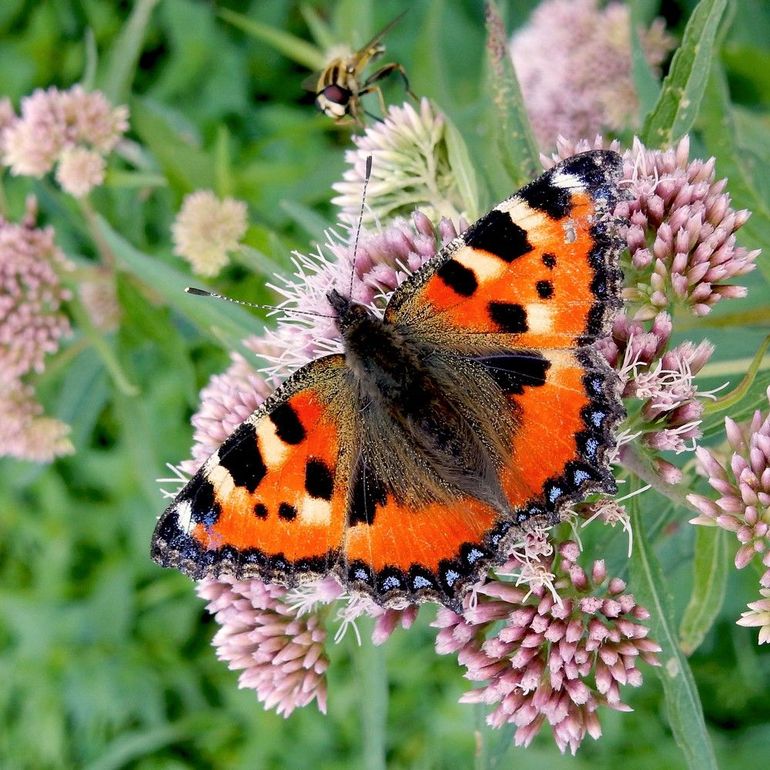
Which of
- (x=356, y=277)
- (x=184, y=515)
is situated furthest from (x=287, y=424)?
(x=356, y=277)

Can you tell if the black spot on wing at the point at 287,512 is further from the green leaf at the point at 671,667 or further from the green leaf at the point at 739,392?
the green leaf at the point at 739,392

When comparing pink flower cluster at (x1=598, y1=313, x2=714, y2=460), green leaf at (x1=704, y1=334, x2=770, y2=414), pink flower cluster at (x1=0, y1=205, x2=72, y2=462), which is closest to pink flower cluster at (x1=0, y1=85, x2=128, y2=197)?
pink flower cluster at (x1=0, y1=205, x2=72, y2=462)

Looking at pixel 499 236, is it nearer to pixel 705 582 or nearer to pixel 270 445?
pixel 270 445

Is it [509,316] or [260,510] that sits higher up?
[509,316]

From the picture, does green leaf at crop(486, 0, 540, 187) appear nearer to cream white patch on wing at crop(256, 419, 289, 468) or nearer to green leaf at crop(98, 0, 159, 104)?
cream white patch on wing at crop(256, 419, 289, 468)

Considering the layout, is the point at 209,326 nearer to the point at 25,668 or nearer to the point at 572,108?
the point at 572,108

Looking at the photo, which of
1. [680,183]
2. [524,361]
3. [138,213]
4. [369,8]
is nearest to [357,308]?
[524,361]
